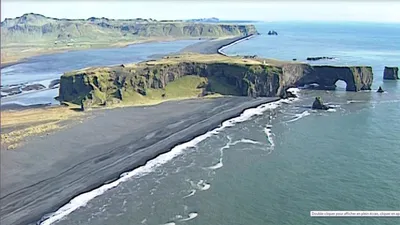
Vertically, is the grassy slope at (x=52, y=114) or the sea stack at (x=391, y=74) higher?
the sea stack at (x=391, y=74)

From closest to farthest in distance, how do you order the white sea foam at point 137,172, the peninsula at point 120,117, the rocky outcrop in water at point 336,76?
the white sea foam at point 137,172
the peninsula at point 120,117
the rocky outcrop in water at point 336,76

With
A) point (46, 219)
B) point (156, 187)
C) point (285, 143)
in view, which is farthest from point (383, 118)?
point (46, 219)

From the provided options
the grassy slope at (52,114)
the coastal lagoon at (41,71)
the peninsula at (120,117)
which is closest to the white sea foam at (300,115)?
the peninsula at (120,117)

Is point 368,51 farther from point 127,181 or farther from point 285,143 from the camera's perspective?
point 127,181

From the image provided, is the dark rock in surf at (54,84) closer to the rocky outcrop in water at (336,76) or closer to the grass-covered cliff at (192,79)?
the grass-covered cliff at (192,79)

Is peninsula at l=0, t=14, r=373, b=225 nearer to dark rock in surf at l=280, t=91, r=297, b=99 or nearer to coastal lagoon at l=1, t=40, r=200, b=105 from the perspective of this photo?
dark rock in surf at l=280, t=91, r=297, b=99

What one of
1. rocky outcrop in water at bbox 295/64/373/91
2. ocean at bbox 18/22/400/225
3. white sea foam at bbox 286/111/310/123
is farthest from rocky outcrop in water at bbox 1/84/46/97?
white sea foam at bbox 286/111/310/123

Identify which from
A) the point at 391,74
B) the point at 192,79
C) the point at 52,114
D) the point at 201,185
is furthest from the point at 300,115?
the point at 391,74

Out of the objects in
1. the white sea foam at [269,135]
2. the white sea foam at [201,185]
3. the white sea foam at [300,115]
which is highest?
the white sea foam at [300,115]
